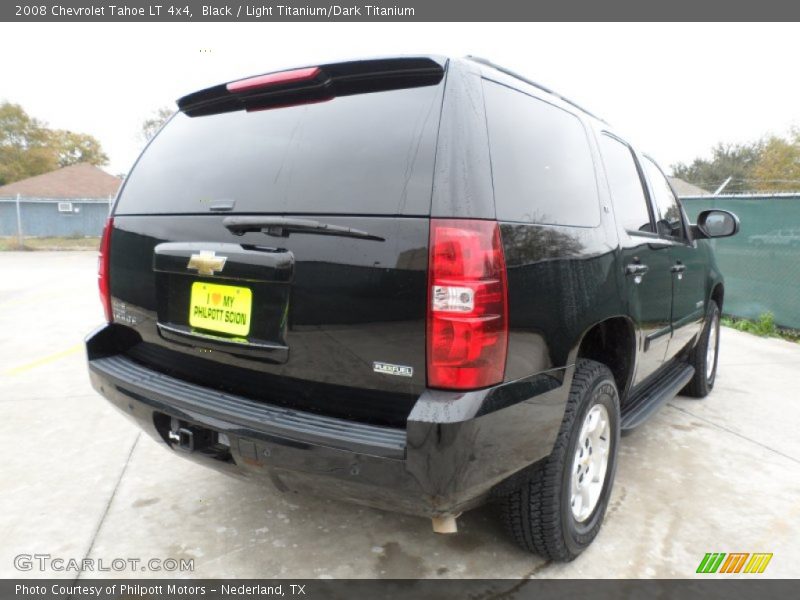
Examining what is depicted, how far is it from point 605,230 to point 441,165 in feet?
3.53

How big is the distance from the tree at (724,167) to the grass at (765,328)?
41771mm

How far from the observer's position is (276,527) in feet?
8.38

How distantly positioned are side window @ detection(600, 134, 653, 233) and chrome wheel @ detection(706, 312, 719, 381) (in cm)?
183

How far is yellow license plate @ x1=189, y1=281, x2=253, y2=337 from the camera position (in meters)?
1.96

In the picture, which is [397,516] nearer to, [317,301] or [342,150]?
[317,301]

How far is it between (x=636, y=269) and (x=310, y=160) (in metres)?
1.62

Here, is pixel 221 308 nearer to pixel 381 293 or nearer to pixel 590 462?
pixel 381 293

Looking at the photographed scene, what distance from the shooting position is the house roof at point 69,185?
3606 cm

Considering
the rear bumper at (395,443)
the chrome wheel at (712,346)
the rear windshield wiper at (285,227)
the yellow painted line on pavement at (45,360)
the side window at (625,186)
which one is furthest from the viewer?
the yellow painted line on pavement at (45,360)

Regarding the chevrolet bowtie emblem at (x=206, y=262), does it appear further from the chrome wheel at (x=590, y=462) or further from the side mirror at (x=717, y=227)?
the side mirror at (x=717, y=227)

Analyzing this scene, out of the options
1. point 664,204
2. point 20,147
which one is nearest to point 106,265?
point 664,204

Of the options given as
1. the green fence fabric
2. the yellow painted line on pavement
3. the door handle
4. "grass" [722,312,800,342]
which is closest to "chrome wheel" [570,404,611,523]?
the door handle

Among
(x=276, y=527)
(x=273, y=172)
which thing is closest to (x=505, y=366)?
(x=273, y=172)

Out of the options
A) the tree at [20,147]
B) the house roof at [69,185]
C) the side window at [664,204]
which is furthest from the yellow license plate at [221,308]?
the tree at [20,147]
